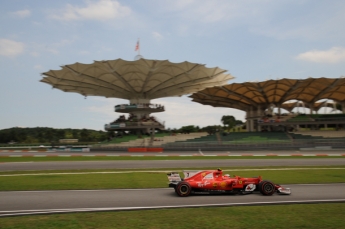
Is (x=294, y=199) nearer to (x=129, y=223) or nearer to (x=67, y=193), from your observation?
(x=129, y=223)

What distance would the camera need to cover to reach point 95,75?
5775cm

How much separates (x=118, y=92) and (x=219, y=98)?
83.1ft

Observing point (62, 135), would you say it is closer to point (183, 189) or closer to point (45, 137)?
point (45, 137)

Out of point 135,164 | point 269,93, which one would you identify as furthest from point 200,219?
point 269,93

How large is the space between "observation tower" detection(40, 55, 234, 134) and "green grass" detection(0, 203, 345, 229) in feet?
148

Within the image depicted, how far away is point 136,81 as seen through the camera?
62281 mm

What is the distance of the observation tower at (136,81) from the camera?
54844 mm

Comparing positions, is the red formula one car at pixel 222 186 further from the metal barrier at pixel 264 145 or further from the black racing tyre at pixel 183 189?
the metal barrier at pixel 264 145

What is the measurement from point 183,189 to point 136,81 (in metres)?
51.3

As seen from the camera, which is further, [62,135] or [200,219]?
[62,135]

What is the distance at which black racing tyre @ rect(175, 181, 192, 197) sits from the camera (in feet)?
41.6

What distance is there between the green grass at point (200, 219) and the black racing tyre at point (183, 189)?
2.48 metres

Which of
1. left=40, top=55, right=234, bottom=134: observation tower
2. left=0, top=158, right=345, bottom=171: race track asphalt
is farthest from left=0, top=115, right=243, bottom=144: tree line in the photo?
left=0, top=158, right=345, bottom=171: race track asphalt

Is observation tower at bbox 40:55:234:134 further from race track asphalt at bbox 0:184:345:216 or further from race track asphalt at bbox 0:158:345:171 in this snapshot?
race track asphalt at bbox 0:184:345:216
